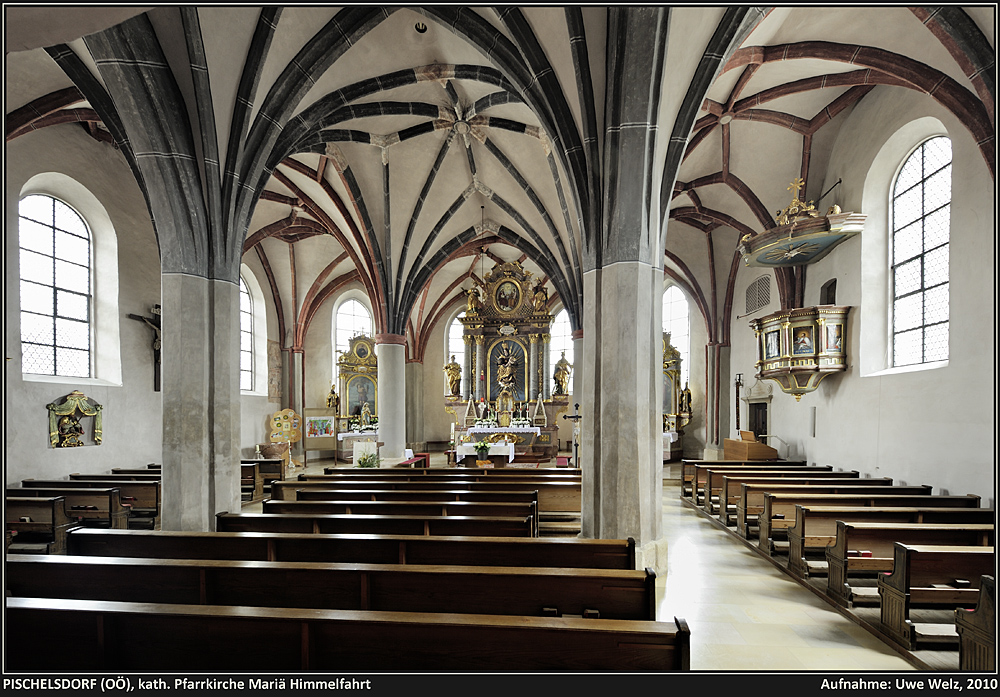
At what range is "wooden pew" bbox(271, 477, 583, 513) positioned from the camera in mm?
8883

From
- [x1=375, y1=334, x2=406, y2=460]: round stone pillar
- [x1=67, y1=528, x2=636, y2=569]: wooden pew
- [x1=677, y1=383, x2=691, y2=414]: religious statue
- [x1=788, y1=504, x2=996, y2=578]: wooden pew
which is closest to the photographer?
[x1=67, y1=528, x2=636, y2=569]: wooden pew

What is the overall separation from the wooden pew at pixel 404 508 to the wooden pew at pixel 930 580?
3813mm

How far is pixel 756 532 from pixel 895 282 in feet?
19.8

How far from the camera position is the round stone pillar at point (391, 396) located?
52.7ft

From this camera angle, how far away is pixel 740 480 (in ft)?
32.6

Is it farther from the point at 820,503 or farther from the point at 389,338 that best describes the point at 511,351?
the point at 820,503

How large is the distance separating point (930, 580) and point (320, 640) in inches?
210

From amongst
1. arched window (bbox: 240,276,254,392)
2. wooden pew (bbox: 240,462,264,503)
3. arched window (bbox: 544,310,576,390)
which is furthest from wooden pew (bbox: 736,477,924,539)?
arched window (bbox: 544,310,576,390)

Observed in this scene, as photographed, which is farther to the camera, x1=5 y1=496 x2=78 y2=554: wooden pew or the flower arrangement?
the flower arrangement

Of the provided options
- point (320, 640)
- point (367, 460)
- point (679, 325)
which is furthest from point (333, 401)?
point (320, 640)

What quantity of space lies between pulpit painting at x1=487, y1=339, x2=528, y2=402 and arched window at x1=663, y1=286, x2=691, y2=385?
20.7 feet

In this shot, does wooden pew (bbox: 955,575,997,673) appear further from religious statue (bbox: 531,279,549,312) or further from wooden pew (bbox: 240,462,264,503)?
religious statue (bbox: 531,279,549,312)
